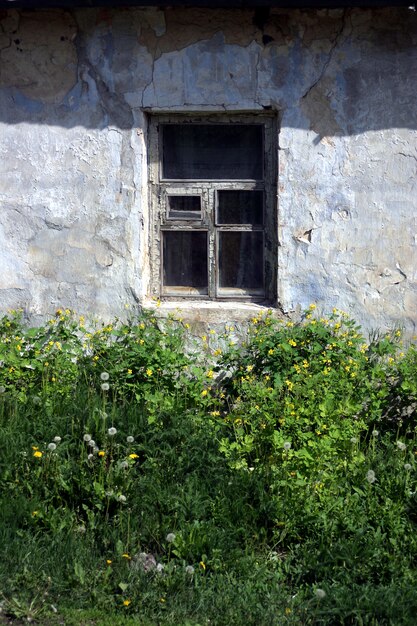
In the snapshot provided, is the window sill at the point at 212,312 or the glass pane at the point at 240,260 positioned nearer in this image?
the window sill at the point at 212,312

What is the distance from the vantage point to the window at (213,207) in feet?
20.3

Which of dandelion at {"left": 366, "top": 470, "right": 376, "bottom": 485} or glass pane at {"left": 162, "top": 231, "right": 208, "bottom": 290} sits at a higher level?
glass pane at {"left": 162, "top": 231, "right": 208, "bottom": 290}

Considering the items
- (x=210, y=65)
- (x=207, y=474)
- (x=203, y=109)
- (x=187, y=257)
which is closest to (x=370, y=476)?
(x=207, y=474)

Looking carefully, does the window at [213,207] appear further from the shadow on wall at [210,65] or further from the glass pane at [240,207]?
the shadow on wall at [210,65]

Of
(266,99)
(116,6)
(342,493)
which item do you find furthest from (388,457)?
(116,6)

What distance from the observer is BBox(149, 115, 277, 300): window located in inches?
244

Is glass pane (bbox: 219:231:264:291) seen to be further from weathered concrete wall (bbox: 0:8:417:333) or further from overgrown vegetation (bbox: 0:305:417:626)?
overgrown vegetation (bbox: 0:305:417:626)

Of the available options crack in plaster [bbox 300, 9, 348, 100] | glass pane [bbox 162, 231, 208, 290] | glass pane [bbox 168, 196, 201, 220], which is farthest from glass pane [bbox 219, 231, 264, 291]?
crack in plaster [bbox 300, 9, 348, 100]

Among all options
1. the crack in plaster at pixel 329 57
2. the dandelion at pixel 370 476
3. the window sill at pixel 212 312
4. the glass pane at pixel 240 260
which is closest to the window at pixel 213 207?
the glass pane at pixel 240 260

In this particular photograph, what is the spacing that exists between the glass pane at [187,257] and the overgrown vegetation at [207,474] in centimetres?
45

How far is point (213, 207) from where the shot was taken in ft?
20.5

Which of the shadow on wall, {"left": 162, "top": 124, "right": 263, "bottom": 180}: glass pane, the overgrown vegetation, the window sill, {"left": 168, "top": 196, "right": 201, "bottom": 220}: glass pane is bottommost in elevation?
the overgrown vegetation

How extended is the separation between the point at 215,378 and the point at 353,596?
2.19m

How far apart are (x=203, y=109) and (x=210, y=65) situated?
285mm
